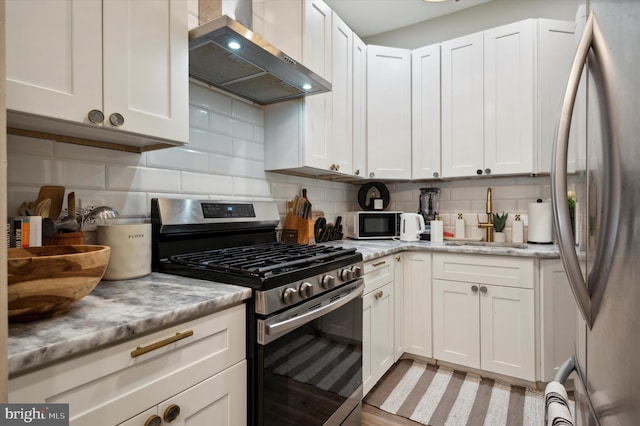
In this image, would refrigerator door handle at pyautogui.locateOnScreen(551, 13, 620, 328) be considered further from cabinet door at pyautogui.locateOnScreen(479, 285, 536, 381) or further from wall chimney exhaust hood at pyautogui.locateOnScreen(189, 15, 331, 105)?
cabinet door at pyautogui.locateOnScreen(479, 285, 536, 381)

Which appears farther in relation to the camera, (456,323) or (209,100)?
(456,323)

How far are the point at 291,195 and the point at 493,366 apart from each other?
1770 millimetres

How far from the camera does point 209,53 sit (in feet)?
4.86

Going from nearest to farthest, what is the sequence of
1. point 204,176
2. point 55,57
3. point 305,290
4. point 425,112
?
point 55,57
point 305,290
point 204,176
point 425,112

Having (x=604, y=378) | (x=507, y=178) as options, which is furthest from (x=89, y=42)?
(x=507, y=178)

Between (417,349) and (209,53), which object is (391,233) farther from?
(209,53)

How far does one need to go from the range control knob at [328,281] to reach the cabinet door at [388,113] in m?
1.51

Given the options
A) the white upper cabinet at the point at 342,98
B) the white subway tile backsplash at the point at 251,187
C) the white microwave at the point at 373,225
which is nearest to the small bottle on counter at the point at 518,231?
the white microwave at the point at 373,225

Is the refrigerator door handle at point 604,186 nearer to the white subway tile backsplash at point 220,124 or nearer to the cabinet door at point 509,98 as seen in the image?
the white subway tile backsplash at point 220,124

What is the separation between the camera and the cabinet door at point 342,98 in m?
2.32

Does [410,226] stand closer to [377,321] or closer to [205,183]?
[377,321]

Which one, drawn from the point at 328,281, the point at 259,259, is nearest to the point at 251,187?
the point at 259,259

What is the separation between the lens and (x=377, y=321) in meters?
2.06
